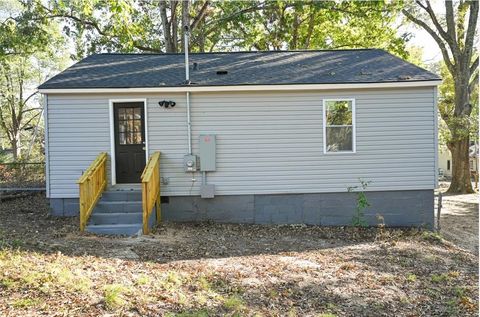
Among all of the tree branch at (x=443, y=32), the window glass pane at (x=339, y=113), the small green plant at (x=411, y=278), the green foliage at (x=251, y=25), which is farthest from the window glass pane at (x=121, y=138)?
the tree branch at (x=443, y=32)

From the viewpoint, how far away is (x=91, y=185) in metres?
7.91

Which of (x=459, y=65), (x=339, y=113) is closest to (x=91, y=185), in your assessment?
(x=339, y=113)

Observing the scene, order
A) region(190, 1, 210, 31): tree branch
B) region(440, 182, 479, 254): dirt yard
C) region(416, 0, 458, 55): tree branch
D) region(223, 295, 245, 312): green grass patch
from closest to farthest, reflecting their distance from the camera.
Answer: region(223, 295, 245, 312): green grass patch < region(440, 182, 479, 254): dirt yard < region(416, 0, 458, 55): tree branch < region(190, 1, 210, 31): tree branch

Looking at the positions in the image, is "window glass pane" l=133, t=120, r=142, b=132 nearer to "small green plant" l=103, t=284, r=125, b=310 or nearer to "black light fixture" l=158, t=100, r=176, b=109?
"black light fixture" l=158, t=100, r=176, b=109

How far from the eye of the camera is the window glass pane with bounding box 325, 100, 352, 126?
30.3ft

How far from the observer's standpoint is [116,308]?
374 cm

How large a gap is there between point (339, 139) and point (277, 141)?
59.2 inches

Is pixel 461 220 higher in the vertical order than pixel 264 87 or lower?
lower

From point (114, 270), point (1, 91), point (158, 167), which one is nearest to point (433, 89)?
point (158, 167)

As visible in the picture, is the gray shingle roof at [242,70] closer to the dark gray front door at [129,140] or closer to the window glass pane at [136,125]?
the dark gray front door at [129,140]

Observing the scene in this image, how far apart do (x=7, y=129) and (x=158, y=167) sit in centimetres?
3030

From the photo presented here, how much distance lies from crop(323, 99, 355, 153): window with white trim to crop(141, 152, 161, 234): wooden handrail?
3.97 metres

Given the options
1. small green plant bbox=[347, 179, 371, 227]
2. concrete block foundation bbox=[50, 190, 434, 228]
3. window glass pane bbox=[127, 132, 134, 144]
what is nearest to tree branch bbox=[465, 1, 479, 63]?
concrete block foundation bbox=[50, 190, 434, 228]

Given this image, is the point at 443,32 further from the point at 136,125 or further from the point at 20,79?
the point at 20,79
